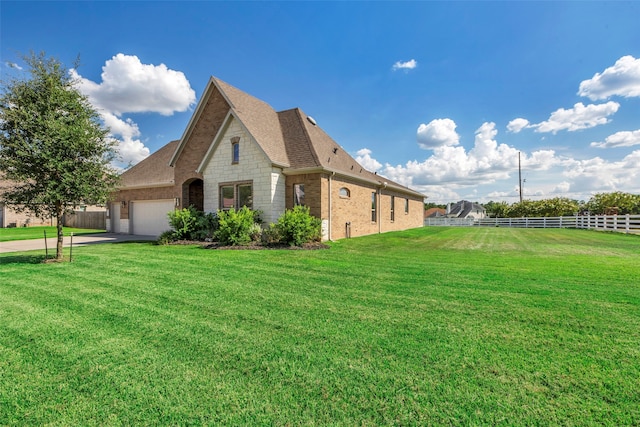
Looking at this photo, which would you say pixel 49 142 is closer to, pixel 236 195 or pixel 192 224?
pixel 192 224

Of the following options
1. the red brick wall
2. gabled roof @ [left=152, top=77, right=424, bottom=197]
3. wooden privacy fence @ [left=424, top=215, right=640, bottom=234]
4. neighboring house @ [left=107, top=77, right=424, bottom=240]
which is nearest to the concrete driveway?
neighboring house @ [left=107, top=77, right=424, bottom=240]

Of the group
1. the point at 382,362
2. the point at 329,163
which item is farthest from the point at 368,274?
the point at 329,163

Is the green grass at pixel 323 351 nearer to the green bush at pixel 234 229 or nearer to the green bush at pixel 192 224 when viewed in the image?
the green bush at pixel 234 229

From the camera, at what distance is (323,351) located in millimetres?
3172

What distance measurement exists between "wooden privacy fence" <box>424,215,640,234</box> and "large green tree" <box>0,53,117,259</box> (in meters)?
28.2

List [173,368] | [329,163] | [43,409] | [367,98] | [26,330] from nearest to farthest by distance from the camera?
[43,409] → [173,368] → [26,330] → [329,163] → [367,98]

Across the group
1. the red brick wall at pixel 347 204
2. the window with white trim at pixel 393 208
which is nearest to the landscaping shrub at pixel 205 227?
the red brick wall at pixel 347 204

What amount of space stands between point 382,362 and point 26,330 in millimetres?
4585

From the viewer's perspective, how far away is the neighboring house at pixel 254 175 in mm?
13742

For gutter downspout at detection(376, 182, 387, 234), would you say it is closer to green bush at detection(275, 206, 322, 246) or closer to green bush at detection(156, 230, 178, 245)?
green bush at detection(275, 206, 322, 246)

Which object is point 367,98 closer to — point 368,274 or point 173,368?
point 368,274

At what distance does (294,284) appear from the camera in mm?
6004

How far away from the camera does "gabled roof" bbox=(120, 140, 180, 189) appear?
19.4m

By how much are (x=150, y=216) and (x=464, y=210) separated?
196 feet
